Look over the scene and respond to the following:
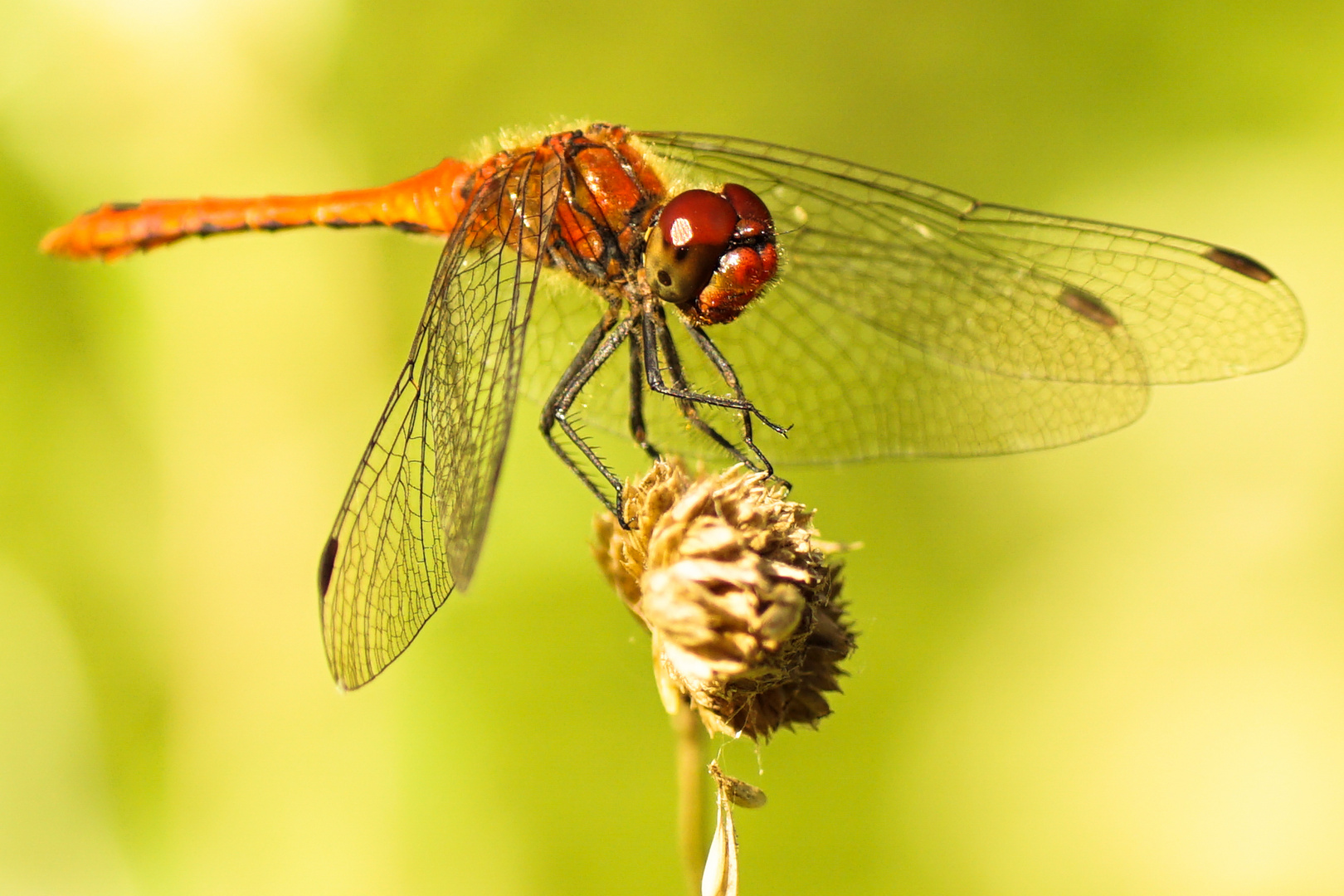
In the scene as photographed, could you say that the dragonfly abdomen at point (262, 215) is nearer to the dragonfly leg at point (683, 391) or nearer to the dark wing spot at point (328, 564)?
the dragonfly leg at point (683, 391)

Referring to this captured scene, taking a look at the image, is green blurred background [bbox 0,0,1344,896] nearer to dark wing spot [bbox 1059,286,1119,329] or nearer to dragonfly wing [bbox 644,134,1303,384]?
dragonfly wing [bbox 644,134,1303,384]

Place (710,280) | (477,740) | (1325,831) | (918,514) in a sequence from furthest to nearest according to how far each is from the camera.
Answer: (918,514) < (477,740) < (1325,831) < (710,280)

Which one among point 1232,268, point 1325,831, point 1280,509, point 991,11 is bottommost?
point 1325,831

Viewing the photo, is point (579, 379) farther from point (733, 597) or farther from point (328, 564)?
point (733, 597)

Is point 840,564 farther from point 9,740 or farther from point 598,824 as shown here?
point 9,740

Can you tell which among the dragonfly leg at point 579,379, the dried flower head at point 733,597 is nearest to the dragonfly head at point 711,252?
the dragonfly leg at point 579,379

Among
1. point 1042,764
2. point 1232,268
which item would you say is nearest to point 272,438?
point 1042,764
